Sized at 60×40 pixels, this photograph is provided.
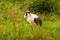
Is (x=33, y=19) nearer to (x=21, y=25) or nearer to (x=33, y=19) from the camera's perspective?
(x=33, y=19)

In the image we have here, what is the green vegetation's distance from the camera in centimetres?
764

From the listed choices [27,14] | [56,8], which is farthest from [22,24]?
[56,8]

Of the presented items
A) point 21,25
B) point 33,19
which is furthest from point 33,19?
point 21,25

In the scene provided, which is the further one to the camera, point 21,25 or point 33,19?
point 21,25

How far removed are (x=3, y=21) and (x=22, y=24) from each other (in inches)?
28.2

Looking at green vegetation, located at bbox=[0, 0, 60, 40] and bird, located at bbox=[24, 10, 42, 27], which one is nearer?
green vegetation, located at bbox=[0, 0, 60, 40]

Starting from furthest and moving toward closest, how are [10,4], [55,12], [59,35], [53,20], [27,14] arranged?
1. [10,4]
2. [55,12]
3. [53,20]
4. [27,14]
5. [59,35]

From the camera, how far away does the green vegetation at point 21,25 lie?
7.64 m

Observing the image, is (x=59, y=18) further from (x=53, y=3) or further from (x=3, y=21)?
(x=3, y=21)

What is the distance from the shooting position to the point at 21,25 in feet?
28.6

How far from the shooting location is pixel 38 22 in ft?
27.6

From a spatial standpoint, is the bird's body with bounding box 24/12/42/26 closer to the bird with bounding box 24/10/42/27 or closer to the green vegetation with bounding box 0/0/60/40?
the bird with bounding box 24/10/42/27

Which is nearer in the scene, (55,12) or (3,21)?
(3,21)

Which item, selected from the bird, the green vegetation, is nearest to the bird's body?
the bird
